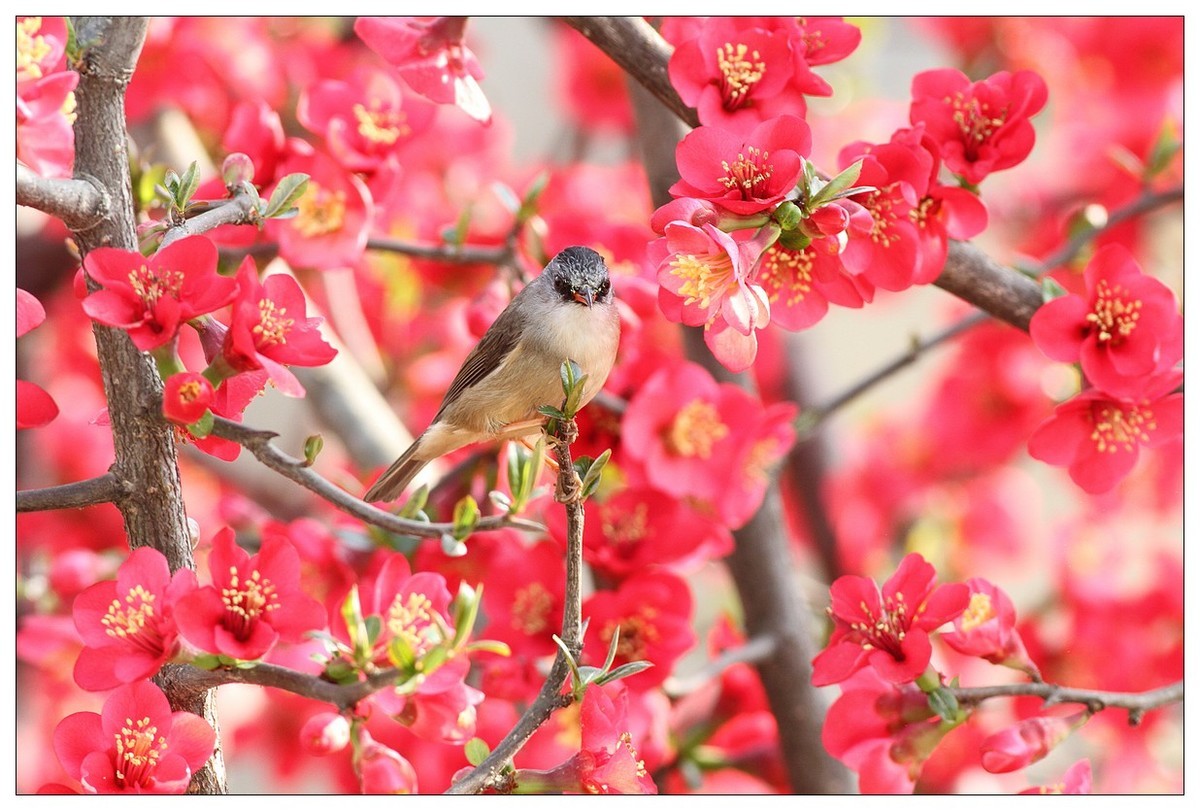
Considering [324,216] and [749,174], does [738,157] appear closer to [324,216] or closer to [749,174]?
[749,174]

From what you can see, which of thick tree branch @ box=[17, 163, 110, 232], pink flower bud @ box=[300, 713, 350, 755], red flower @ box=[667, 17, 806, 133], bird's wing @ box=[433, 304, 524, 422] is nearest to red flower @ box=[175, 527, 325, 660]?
pink flower bud @ box=[300, 713, 350, 755]

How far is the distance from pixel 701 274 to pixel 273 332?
27cm

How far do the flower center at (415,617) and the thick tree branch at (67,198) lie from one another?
1.05 ft

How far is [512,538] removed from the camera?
46.4 inches

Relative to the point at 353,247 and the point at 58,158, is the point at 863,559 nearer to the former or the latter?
the point at 353,247

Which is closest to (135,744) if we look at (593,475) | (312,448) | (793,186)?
(312,448)

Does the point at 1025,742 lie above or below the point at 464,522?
below

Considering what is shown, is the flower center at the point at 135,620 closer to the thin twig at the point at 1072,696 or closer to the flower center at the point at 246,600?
the flower center at the point at 246,600

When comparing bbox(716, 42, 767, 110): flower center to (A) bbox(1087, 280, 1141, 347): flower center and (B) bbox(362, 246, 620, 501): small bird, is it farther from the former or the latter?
(A) bbox(1087, 280, 1141, 347): flower center

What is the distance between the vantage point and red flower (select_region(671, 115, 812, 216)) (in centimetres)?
74

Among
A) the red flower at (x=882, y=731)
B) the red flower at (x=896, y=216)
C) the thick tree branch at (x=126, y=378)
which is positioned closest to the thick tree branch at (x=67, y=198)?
the thick tree branch at (x=126, y=378)

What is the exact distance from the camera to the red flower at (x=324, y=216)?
1034mm

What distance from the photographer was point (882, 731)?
2.93 ft

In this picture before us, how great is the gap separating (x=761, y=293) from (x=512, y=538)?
21.4 inches
